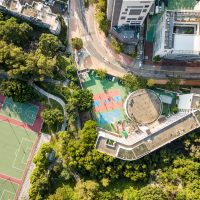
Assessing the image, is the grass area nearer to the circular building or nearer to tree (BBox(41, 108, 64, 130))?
the circular building

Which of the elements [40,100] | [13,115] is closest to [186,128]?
[40,100]

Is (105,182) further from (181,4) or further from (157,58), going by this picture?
(181,4)

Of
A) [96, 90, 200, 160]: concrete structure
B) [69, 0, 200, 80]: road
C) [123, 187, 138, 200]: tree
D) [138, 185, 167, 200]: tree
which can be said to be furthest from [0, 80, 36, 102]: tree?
[138, 185, 167, 200]: tree

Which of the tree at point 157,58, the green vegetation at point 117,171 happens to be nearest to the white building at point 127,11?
the tree at point 157,58

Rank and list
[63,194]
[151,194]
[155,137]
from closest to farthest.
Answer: [151,194]
[155,137]
[63,194]

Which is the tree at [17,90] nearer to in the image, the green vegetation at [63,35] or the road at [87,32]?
the green vegetation at [63,35]

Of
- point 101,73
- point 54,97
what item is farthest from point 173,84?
point 54,97

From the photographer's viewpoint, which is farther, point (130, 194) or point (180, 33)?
point (180, 33)
